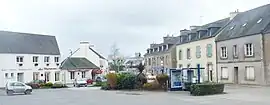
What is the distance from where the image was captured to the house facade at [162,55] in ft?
206

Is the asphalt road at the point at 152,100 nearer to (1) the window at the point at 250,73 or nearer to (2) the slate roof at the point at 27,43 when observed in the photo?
(1) the window at the point at 250,73

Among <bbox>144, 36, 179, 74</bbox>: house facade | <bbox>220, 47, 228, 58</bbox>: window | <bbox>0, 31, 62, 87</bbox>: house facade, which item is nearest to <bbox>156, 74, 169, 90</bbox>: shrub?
<bbox>220, 47, 228, 58</bbox>: window

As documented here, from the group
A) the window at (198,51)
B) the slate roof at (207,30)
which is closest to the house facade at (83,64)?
the slate roof at (207,30)

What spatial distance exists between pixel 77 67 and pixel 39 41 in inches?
321

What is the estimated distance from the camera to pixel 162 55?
67625 mm

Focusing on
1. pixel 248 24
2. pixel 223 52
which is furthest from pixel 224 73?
pixel 248 24

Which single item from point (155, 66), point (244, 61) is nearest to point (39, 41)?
point (155, 66)

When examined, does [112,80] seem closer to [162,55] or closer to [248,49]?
[248,49]

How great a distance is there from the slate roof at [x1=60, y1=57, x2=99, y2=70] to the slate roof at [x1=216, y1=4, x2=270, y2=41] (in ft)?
96.9

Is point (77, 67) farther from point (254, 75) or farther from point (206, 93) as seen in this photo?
point (206, 93)

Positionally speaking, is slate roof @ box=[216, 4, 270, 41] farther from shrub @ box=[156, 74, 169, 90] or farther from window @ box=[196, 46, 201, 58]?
shrub @ box=[156, 74, 169, 90]

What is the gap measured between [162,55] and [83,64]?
46.7ft

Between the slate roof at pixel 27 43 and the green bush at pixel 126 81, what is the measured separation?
840 inches

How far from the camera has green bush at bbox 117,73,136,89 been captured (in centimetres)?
4194
